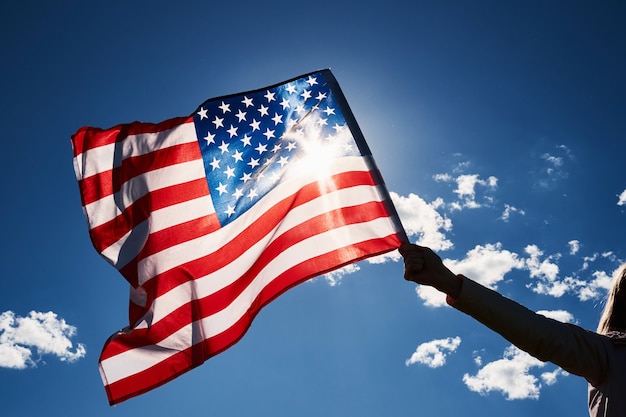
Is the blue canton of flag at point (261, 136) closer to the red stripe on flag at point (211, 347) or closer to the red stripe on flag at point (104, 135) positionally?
the red stripe on flag at point (104, 135)

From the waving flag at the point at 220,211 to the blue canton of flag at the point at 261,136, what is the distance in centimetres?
1

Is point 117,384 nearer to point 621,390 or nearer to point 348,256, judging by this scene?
point 348,256

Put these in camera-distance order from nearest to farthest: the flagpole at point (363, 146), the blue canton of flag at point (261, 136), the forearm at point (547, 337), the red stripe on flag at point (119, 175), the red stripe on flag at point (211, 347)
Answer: the forearm at point (547, 337), the flagpole at point (363, 146), the red stripe on flag at point (211, 347), the red stripe on flag at point (119, 175), the blue canton of flag at point (261, 136)

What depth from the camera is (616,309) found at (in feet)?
10.4

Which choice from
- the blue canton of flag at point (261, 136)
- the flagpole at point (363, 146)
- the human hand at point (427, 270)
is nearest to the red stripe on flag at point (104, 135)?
the blue canton of flag at point (261, 136)

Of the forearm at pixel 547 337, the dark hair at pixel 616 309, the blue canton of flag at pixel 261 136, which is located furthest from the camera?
the blue canton of flag at pixel 261 136

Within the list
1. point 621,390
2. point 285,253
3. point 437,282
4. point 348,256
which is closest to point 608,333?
point 621,390

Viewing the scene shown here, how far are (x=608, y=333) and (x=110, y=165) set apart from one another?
18.7 ft

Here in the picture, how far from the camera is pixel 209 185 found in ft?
22.5

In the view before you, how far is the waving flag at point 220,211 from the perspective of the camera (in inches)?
237

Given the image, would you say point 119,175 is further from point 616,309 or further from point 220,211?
point 616,309

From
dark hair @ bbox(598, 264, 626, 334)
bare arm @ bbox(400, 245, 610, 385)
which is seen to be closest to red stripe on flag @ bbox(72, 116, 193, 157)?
bare arm @ bbox(400, 245, 610, 385)

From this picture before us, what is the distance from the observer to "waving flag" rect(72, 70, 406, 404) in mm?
6020

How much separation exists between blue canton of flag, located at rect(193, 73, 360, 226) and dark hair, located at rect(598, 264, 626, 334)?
3.92 m
